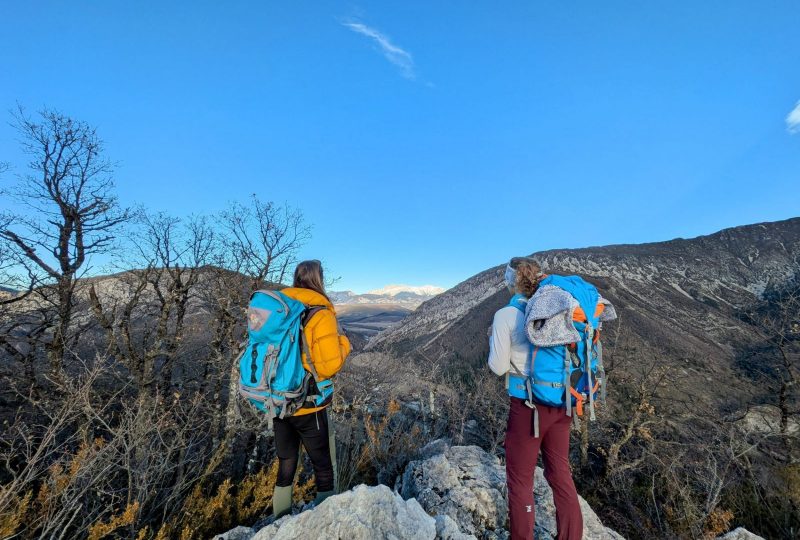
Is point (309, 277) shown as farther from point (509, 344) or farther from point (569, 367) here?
point (569, 367)

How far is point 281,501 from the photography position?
275 cm

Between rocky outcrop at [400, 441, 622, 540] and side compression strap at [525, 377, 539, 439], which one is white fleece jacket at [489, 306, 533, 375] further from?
rocky outcrop at [400, 441, 622, 540]

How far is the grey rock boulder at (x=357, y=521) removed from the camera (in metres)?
2.30

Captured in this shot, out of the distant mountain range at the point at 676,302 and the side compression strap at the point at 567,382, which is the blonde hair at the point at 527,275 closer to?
the side compression strap at the point at 567,382

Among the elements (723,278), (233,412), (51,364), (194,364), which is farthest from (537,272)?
(723,278)

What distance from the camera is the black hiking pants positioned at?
8.56 feet

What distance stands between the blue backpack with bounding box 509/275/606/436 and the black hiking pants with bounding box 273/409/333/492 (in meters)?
1.62

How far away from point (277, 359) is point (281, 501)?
1330mm

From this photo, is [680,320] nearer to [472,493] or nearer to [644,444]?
[644,444]

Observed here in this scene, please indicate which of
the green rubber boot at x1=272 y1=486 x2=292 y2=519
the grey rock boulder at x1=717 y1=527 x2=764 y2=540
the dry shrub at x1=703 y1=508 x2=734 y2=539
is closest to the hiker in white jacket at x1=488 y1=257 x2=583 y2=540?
the green rubber boot at x1=272 y1=486 x2=292 y2=519

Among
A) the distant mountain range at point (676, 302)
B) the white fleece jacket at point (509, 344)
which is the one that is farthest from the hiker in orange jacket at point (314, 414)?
the distant mountain range at point (676, 302)

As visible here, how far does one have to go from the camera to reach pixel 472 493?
349 cm

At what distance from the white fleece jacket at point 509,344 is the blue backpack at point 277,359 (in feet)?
4.64

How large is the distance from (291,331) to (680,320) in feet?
150
